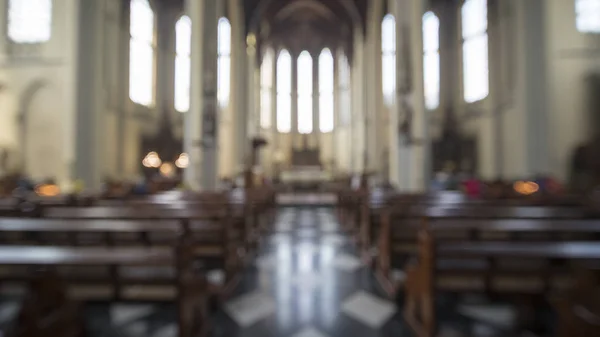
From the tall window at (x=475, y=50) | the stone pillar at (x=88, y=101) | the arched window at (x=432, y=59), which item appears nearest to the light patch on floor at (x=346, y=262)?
the stone pillar at (x=88, y=101)

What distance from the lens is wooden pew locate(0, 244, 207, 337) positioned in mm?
1761

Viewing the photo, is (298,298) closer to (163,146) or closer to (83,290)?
(83,290)

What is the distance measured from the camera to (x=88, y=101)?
376 inches

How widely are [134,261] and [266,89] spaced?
63.5 ft

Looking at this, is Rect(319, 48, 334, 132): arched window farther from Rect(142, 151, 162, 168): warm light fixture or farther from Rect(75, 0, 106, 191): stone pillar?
Rect(75, 0, 106, 191): stone pillar

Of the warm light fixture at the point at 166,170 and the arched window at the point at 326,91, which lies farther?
the arched window at the point at 326,91

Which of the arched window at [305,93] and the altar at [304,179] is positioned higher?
Result: the arched window at [305,93]

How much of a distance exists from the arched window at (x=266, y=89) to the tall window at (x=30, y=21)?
11.1m

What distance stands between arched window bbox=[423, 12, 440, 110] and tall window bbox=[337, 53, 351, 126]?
5.50 m

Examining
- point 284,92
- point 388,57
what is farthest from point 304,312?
point 284,92

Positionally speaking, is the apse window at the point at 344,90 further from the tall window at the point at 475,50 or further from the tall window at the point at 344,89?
the tall window at the point at 475,50

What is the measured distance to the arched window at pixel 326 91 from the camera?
21484mm

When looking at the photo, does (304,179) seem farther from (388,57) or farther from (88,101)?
(88,101)

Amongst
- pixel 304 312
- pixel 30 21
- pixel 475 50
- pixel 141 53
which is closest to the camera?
pixel 304 312
